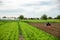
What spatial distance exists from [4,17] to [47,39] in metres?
2.62

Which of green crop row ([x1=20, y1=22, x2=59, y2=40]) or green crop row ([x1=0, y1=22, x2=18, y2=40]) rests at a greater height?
green crop row ([x1=0, y1=22, x2=18, y2=40])

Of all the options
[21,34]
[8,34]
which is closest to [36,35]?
[21,34]

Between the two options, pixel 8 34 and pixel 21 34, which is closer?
pixel 8 34

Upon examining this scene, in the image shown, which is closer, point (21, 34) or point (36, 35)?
point (36, 35)

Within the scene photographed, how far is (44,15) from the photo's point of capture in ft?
33.5

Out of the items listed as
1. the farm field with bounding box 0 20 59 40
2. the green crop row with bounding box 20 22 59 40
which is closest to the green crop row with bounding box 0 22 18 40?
the farm field with bounding box 0 20 59 40

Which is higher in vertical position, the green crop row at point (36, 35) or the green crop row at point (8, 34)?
the green crop row at point (8, 34)

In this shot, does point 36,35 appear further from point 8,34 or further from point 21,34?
point 8,34

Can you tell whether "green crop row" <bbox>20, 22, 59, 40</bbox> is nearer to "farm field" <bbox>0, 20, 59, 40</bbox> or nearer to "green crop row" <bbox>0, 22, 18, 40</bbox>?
"farm field" <bbox>0, 20, 59, 40</bbox>

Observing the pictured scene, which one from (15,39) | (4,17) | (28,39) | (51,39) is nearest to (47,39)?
(51,39)

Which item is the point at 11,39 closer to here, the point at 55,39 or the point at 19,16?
the point at 19,16

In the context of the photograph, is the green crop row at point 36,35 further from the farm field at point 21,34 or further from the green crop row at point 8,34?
the green crop row at point 8,34

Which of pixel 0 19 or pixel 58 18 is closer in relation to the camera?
pixel 0 19

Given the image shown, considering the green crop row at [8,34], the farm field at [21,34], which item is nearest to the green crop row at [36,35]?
the farm field at [21,34]
